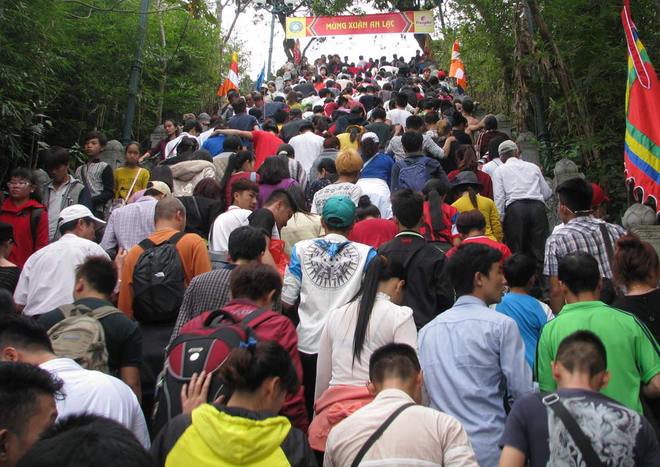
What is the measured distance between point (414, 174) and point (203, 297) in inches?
206

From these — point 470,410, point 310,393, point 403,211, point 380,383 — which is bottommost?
point 310,393

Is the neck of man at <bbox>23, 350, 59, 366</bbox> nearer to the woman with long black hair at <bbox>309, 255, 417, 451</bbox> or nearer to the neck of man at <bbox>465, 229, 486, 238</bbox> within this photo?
the woman with long black hair at <bbox>309, 255, 417, 451</bbox>

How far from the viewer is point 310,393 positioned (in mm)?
6086

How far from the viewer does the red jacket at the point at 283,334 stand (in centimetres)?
495

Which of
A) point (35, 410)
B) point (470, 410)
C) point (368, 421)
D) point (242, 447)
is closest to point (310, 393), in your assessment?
point (470, 410)

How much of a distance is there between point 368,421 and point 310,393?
83.7 inches

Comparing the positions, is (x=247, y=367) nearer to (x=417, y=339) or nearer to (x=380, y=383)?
(x=380, y=383)

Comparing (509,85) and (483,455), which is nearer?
(483,455)

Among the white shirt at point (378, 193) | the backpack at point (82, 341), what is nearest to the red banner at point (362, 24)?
the white shirt at point (378, 193)

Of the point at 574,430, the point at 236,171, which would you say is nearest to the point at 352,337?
the point at 574,430

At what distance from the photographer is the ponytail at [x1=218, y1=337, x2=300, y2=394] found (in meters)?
3.88

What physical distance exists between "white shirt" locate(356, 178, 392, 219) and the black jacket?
10.7ft

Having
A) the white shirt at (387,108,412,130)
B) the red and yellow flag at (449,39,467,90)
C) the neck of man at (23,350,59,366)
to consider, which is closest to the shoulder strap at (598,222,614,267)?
the neck of man at (23,350,59,366)

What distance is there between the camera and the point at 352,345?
5098mm
